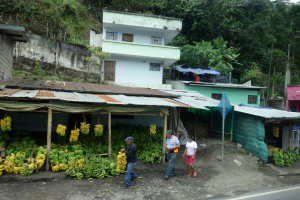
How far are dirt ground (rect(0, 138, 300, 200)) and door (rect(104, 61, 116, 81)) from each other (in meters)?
11.4

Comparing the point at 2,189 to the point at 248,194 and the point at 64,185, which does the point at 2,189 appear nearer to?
the point at 64,185

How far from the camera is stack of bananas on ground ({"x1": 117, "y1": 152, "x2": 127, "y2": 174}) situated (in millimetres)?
6868

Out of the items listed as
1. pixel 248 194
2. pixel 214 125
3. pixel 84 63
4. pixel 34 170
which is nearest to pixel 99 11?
pixel 84 63

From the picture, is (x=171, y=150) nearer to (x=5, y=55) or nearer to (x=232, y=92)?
(x=5, y=55)

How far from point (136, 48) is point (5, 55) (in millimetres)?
10531

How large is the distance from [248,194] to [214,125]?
24.1ft

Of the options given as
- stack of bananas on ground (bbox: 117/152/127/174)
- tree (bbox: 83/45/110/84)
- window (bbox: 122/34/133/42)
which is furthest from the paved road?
window (bbox: 122/34/133/42)

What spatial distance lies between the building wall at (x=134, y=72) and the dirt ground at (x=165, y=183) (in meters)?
10.8

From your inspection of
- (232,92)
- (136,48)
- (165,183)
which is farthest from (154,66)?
(165,183)

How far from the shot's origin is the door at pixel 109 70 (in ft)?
59.8

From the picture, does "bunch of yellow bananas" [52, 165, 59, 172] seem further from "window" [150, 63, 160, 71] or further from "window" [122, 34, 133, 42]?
"window" [122, 34, 133, 42]

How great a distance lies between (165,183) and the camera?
6.86 m

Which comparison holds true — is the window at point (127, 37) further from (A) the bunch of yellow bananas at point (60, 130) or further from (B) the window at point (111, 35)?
(A) the bunch of yellow bananas at point (60, 130)

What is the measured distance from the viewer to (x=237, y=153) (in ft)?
33.3
